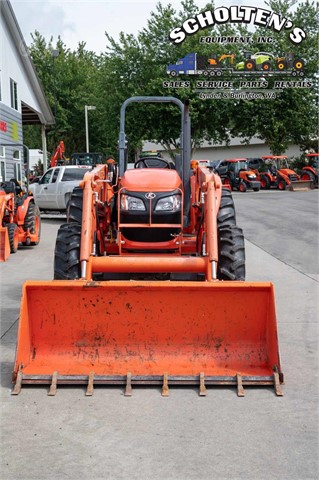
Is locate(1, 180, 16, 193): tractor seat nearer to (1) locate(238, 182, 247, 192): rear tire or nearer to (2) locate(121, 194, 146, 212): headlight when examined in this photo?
(2) locate(121, 194, 146, 212): headlight

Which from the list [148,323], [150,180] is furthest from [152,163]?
[148,323]

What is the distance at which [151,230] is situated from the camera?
275 inches

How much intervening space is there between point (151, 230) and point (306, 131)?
34072mm

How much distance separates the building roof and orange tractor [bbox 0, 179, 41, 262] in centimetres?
1181

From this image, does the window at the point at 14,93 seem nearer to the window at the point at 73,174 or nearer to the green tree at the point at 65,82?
the window at the point at 73,174

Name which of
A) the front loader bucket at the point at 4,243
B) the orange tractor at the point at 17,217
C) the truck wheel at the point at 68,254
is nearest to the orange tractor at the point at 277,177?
the orange tractor at the point at 17,217

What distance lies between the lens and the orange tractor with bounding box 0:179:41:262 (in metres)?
12.9

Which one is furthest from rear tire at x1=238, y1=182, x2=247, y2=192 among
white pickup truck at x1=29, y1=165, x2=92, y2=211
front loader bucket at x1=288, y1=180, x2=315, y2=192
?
white pickup truck at x1=29, y1=165, x2=92, y2=211

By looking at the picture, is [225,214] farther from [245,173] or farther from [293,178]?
[293,178]

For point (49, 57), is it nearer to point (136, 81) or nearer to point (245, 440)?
point (136, 81)

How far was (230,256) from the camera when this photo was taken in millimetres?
6578

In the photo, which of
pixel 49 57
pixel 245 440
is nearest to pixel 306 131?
pixel 49 57

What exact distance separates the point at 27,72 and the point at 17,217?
15982 millimetres

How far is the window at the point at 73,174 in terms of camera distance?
20.2 metres
